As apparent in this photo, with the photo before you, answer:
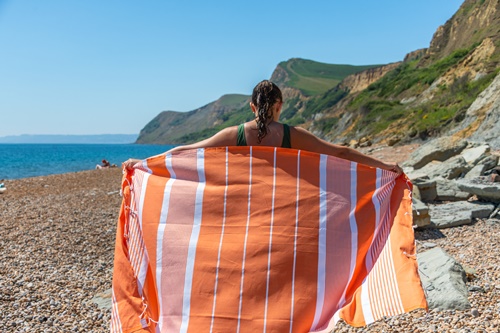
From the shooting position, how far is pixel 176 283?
342cm

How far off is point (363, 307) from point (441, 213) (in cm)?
611

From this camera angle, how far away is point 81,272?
6930 millimetres

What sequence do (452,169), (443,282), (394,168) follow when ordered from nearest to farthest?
(394,168)
(443,282)
(452,169)

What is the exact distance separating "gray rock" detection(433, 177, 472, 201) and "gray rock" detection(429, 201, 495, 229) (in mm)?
694

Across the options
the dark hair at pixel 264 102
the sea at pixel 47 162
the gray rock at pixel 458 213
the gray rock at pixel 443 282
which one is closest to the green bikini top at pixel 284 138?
the dark hair at pixel 264 102

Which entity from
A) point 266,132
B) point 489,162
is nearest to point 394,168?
point 266,132

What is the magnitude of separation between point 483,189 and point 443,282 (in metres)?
4.65

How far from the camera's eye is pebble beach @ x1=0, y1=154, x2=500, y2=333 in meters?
4.49

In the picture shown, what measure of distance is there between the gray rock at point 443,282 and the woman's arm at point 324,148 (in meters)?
1.69

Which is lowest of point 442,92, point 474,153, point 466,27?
point 474,153

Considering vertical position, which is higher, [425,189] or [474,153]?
[474,153]

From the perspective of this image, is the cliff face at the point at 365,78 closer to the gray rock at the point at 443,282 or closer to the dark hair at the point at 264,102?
the gray rock at the point at 443,282

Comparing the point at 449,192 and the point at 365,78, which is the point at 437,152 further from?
the point at 365,78

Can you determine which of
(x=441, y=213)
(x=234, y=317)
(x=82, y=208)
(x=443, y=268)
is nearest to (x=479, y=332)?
(x=443, y=268)
